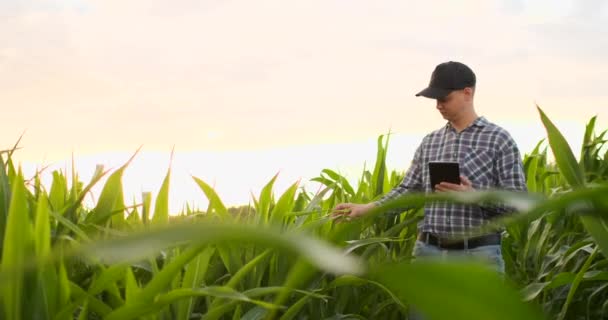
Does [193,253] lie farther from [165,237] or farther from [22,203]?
[165,237]

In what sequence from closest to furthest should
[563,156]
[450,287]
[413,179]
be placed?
[450,287] → [563,156] → [413,179]

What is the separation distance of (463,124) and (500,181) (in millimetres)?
343

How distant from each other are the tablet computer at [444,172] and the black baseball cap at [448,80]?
545mm

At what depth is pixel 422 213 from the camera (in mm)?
3557

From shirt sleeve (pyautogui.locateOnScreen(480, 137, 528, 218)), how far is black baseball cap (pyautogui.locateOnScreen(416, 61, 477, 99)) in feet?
1.20

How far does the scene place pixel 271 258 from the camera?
2416mm

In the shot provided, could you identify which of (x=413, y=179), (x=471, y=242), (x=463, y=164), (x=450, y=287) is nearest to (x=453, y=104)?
(x=463, y=164)

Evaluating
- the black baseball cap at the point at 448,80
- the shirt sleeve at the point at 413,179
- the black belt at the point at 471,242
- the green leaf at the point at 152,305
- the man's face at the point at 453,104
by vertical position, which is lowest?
the black belt at the point at 471,242

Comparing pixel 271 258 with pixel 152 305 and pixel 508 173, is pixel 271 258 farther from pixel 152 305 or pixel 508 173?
pixel 508 173

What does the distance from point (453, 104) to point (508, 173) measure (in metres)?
0.43

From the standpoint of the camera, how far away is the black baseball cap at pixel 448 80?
358cm

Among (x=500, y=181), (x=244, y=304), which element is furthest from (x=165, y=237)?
(x=500, y=181)

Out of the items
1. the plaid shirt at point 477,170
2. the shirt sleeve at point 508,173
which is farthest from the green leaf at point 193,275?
the shirt sleeve at point 508,173

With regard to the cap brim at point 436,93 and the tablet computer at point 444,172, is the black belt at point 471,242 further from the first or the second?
the cap brim at point 436,93
